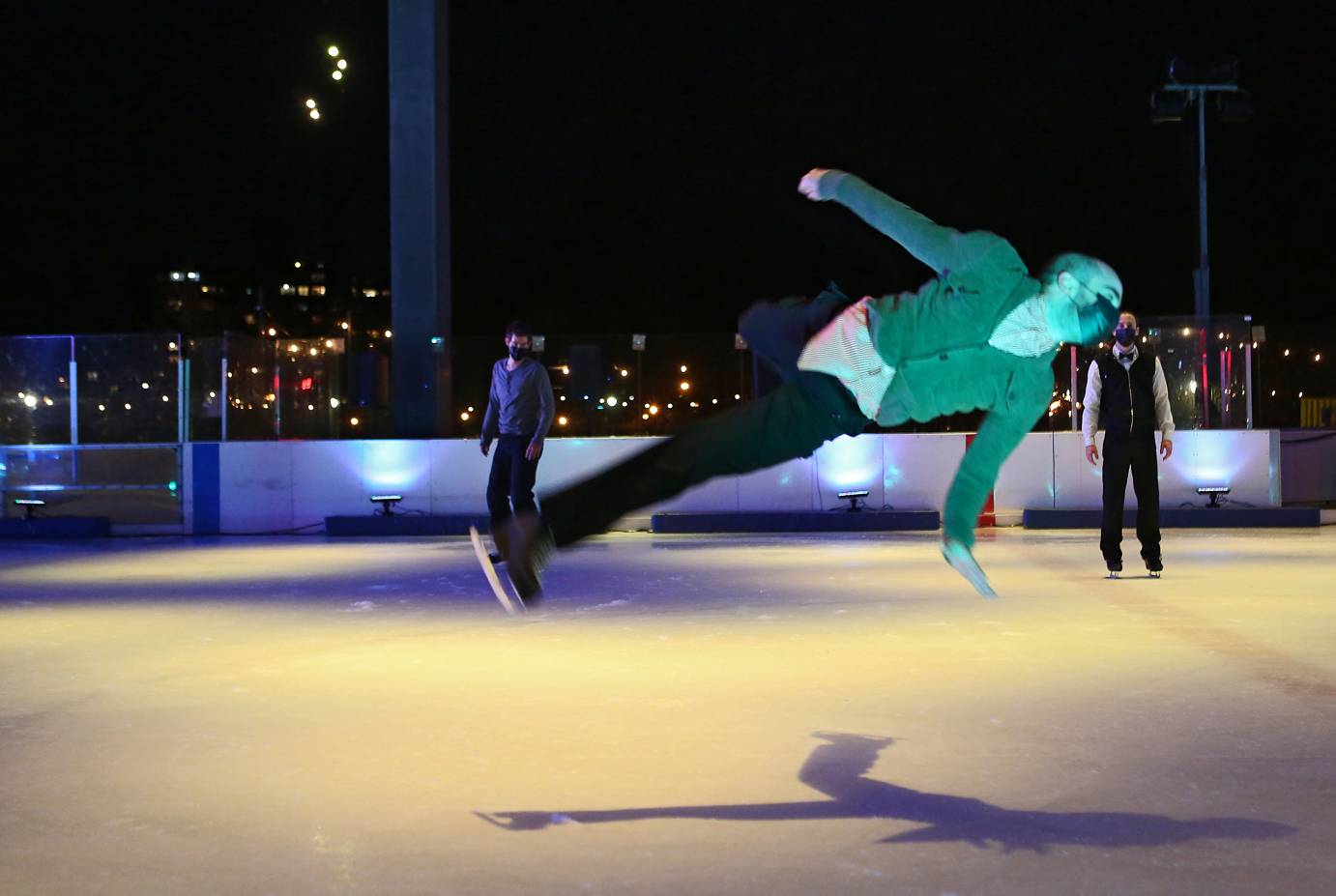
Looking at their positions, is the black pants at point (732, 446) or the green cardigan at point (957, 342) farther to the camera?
the black pants at point (732, 446)

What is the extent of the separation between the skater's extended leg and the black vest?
5.79 meters

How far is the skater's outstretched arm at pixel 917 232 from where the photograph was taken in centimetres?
396

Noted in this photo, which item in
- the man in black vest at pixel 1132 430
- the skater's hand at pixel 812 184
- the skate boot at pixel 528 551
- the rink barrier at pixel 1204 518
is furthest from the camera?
the rink barrier at pixel 1204 518

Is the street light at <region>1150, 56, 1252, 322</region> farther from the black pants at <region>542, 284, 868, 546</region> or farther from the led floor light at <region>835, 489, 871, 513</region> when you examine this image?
the black pants at <region>542, 284, 868, 546</region>

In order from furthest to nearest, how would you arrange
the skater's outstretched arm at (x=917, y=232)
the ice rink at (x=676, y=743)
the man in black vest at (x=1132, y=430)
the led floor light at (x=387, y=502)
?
the led floor light at (x=387, y=502) < the man in black vest at (x=1132, y=430) < the skater's outstretched arm at (x=917, y=232) < the ice rink at (x=676, y=743)

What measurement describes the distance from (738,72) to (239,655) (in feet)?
69.4

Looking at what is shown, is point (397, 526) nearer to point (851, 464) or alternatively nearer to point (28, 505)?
point (28, 505)

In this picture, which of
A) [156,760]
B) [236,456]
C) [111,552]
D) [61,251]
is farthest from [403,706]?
[61,251]

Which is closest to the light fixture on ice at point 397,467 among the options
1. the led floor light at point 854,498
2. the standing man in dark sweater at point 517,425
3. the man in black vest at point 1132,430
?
the led floor light at point 854,498

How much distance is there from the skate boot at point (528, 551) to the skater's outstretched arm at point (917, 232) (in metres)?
1.42

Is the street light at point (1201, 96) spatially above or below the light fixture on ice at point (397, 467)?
above

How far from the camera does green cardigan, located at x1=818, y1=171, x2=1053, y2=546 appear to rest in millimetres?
4004

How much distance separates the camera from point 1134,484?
380 inches

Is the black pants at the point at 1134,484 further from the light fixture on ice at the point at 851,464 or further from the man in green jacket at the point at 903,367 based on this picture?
the light fixture on ice at the point at 851,464
